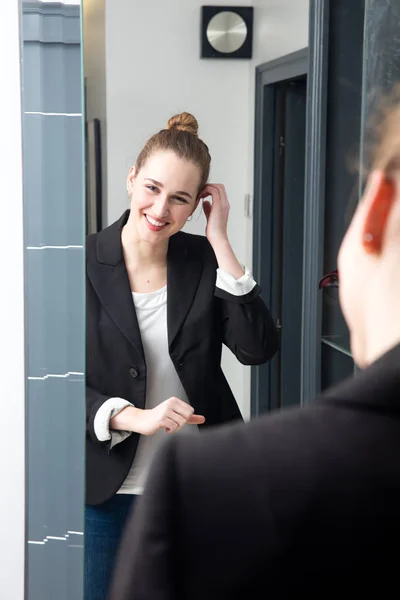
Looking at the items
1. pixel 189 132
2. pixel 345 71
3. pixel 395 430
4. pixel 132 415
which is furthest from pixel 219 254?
pixel 395 430

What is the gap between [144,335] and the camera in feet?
5.18

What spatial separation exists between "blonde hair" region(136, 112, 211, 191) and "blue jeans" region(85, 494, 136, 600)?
0.65 metres

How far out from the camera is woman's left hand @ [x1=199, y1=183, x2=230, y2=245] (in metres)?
1.60

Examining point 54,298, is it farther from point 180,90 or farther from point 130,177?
point 180,90

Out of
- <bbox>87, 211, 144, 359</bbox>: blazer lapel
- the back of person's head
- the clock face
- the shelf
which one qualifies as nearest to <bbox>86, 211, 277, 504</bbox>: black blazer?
<bbox>87, 211, 144, 359</bbox>: blazer lapel

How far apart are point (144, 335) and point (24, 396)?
271 millimetres

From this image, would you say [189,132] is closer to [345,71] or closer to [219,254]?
[219,254]

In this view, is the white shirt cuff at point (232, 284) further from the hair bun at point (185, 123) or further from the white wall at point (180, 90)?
the hair bun at point (185, 123)

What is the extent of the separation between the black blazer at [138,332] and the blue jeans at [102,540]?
0.09 ft

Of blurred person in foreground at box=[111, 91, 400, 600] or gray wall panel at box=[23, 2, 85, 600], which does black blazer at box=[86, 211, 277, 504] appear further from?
blurred person in foreground at box=[111, 91, 400, 600]

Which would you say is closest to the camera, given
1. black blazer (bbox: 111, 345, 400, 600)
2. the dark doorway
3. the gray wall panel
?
black blazer (bbox: 111, 345, 400, 600)

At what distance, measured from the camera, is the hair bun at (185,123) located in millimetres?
1588

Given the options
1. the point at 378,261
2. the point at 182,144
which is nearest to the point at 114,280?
the point at 182,144

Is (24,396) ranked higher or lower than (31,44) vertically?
lower
